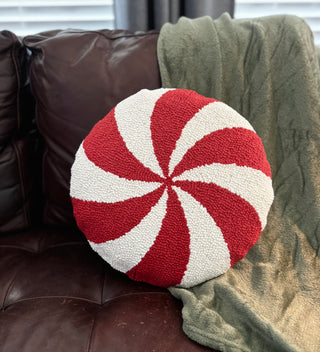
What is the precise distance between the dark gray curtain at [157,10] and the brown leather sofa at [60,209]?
0.26m

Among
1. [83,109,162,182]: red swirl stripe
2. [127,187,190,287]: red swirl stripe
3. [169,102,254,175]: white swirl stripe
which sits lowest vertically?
[127,187,190,287]: red swirl stripe

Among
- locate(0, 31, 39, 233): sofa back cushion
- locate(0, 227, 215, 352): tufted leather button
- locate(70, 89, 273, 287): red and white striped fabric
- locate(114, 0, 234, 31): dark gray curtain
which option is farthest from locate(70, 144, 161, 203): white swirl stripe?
locate(114, 0, 234, 31): dark gray curtain

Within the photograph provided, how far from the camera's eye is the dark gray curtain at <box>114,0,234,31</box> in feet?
4.22

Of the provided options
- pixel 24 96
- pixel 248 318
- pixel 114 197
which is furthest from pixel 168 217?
pixel 24 96

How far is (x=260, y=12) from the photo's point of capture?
1.59m

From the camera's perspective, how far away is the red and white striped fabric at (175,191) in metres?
0.77

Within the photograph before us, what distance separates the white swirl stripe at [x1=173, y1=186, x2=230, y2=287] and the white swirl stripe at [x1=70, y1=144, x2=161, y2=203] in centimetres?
8

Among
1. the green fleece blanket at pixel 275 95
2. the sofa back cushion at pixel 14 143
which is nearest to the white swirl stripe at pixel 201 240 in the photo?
the green fleece blanket at pixel 275 95

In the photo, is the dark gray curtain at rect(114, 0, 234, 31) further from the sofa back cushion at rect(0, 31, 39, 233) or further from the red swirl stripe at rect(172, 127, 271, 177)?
the red swirl stripe at rect(172, 127, 271, 177)

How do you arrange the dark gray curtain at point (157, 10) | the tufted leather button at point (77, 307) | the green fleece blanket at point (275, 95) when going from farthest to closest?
the dark gray curtain at point (157, 10) → the green fleece blanket at point (275, 95) → the tufted leather button at point (77, 307)

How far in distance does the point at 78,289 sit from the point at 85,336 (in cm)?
Answer: 15

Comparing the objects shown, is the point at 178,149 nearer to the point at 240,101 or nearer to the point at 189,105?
the point at 189,105

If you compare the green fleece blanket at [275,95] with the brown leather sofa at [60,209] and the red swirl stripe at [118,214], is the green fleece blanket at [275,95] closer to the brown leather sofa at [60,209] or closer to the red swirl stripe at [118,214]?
the brown leather sofa at [60,209]

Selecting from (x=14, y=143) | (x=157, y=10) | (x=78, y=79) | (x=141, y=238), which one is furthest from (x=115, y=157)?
(x=157, y=10)
